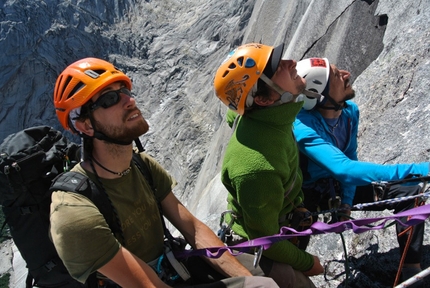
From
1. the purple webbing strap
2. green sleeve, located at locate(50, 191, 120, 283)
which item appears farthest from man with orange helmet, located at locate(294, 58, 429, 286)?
green sleeve, located at locate(50, 191, 120, 283)

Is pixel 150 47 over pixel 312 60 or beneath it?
beneath

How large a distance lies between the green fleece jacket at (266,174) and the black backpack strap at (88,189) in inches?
39.4

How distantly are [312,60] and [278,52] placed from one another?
98 cm

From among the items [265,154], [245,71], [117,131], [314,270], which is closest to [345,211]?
[314,270]

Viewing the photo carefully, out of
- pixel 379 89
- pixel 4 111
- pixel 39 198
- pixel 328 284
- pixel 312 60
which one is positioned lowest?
pixel 4 111

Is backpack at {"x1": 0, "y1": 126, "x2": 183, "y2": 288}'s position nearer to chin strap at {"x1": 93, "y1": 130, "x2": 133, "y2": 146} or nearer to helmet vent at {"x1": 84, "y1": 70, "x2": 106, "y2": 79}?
chin strap at {"x1": 93, "y1": 130, "x2": 133, "y2": 146}

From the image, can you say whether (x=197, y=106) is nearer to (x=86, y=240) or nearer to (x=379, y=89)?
(x=379, y=89)

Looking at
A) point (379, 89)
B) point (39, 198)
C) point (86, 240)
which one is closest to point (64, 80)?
point (39, 198)

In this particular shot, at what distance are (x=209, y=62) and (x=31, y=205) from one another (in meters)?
48.4

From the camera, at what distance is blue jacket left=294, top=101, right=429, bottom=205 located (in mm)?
3582

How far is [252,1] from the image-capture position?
49094mm

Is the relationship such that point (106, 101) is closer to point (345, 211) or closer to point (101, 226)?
point (101, 226)

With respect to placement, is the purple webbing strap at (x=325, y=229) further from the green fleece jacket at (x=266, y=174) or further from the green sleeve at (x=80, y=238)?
the green sleeve at (x=80, y=238)

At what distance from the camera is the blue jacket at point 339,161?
3582 mm
